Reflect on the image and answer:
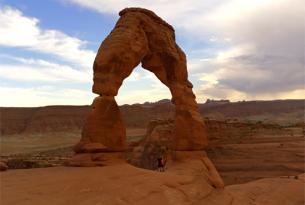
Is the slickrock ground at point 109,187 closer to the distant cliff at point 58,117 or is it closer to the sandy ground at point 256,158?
the sandy ground at point 256,158

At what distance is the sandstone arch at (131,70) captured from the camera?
565 inches

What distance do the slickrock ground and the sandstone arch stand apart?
4.23ft

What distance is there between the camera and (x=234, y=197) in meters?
17.3

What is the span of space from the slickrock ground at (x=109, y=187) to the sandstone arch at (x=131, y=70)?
129 centimetres

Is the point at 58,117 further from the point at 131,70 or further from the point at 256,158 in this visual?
the point at 131,70

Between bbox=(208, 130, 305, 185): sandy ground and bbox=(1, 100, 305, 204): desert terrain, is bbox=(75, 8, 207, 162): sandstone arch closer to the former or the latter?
bbox=(1, 100, 305, 204): desert terrain

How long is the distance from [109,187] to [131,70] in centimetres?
562

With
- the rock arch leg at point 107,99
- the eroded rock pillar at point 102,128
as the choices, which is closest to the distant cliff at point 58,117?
the rock arch leg at point 107,99

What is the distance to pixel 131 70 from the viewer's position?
15.6 m

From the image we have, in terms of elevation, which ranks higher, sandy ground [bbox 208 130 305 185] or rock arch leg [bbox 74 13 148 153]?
rock arch leg [bbox 74 13 148 153]

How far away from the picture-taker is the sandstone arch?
1436cm

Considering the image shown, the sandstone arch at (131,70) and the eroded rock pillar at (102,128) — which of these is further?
the sandstone arch at (131,70)

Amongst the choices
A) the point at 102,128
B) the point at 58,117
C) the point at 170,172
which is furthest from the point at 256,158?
the point at 58,117

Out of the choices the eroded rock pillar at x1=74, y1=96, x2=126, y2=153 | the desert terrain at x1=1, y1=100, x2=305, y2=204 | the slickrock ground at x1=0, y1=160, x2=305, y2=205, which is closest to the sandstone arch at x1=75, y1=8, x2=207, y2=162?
the eroded rock pillar at x1=74, y1=96, x2=126, y2=153
